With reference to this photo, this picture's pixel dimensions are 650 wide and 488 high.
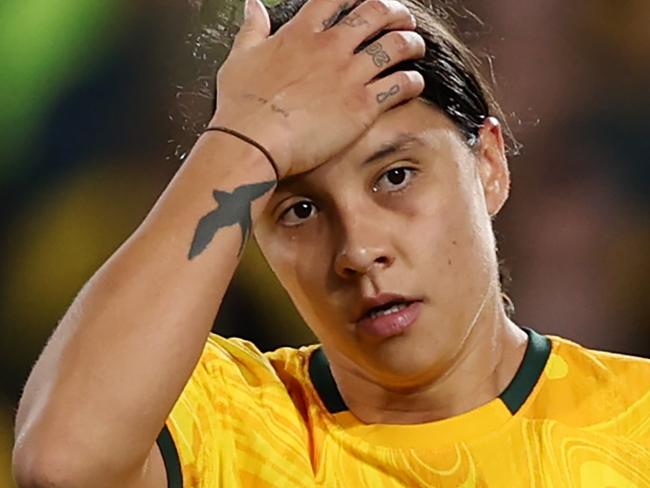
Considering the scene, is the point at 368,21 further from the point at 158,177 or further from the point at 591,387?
the point at 158,177

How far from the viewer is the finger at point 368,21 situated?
3.77 feet

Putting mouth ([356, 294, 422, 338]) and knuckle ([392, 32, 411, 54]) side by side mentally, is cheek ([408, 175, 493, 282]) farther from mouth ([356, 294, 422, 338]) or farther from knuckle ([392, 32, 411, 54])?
knuckle ([392, 32, 411, 54])

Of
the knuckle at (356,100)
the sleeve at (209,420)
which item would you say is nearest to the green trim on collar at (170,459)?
the sleeve at (209,420)

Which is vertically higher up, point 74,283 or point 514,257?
point 74,283

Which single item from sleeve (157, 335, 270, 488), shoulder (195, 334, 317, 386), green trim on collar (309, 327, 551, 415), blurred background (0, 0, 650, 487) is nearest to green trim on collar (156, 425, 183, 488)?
sleeve (157, 335, 270, 488)

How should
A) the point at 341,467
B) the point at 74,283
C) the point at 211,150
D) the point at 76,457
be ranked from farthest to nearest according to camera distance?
1. the point at 74,283
2. the point at 341,467
3. the point at 211,150
4. the point at 76,457

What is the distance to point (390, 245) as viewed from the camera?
3.78ft

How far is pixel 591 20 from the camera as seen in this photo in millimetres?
2256

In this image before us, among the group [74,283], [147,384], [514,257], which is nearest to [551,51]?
[514,257]

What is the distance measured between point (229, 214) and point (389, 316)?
185mm

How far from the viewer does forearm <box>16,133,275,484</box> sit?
1001mm

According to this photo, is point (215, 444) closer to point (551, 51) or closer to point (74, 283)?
point (74, 283)

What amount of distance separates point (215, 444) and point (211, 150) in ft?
0.94

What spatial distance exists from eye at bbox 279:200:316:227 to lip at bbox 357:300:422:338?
114 millimetres
